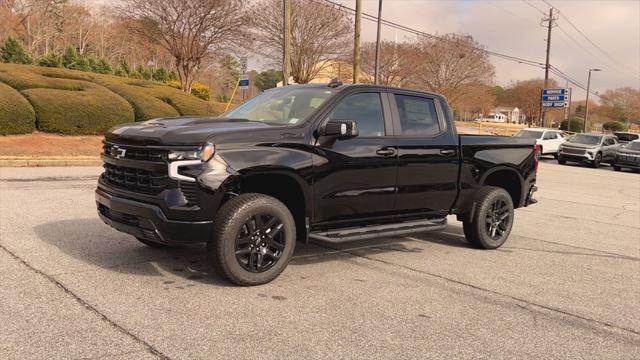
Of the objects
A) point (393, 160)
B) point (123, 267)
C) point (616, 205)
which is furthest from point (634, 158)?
point (123, 267)

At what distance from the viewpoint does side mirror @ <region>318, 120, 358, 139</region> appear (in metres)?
5.11

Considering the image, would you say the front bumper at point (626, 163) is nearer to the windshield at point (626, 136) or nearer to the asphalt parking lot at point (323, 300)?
the windshield at point (626, 136)

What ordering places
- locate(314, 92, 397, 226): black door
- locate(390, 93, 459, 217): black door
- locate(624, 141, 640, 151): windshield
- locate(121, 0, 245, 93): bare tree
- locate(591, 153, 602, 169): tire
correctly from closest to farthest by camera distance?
locate(314, 92, 397, 226): black door → locate(390, 93, 459, 217): black door → locate(624, 141, 640, 151): windshield → locate(591, 153, 602, 169): tire → locate(121, 0, 245, 93): bare tree

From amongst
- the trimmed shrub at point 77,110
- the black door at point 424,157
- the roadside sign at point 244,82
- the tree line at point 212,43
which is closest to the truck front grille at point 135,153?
the black door at point 424,157

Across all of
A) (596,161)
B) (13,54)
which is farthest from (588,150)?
(13,54)

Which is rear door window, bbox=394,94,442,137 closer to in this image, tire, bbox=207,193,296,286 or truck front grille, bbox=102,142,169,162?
tire, bbox=207,193,296,286

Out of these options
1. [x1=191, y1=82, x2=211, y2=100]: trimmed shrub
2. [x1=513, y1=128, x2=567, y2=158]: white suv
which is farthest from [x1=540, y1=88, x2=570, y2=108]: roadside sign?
[x1=191, y1=82, x2=211, y2=100]: trimmed shrub

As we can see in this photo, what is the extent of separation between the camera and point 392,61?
5344cm

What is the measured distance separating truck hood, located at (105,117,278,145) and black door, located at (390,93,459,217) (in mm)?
1601

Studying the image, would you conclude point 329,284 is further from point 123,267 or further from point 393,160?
point 123,267

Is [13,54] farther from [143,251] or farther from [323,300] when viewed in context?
[323,300]

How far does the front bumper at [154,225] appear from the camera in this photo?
4578 mm

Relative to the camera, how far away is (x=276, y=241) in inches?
199

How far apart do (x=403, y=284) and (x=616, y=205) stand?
9.55 m
